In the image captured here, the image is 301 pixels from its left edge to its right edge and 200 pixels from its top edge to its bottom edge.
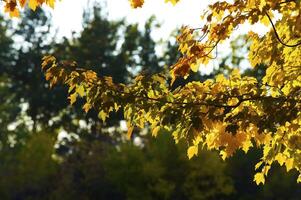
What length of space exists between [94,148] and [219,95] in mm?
29985

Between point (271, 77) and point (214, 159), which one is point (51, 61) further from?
point (214, 159)

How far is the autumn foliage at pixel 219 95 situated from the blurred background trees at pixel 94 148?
21199 millimetres

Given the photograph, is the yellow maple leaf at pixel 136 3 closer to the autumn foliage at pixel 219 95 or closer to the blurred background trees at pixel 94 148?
the autumn foliage at pixel 219 95

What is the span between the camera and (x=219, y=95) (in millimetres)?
5668

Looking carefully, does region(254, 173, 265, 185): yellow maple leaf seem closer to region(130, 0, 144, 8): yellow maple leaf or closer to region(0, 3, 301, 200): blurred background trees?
region(130, 0, 144, 8): yellow maple leaf

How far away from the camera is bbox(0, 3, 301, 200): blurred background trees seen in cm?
2802

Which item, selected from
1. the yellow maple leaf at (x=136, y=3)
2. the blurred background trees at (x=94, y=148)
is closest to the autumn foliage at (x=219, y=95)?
the yellow maple leaf at (x=136, y=3)

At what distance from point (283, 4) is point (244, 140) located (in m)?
1.47

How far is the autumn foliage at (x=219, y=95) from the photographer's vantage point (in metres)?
5.50

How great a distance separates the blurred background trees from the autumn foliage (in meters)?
21.2

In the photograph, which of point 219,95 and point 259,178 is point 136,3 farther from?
point 259,178

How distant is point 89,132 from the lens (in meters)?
45.6

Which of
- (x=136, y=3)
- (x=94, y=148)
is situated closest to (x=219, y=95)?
(x=136, y=3)

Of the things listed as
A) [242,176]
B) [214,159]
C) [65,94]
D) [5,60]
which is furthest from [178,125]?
[5,60]
